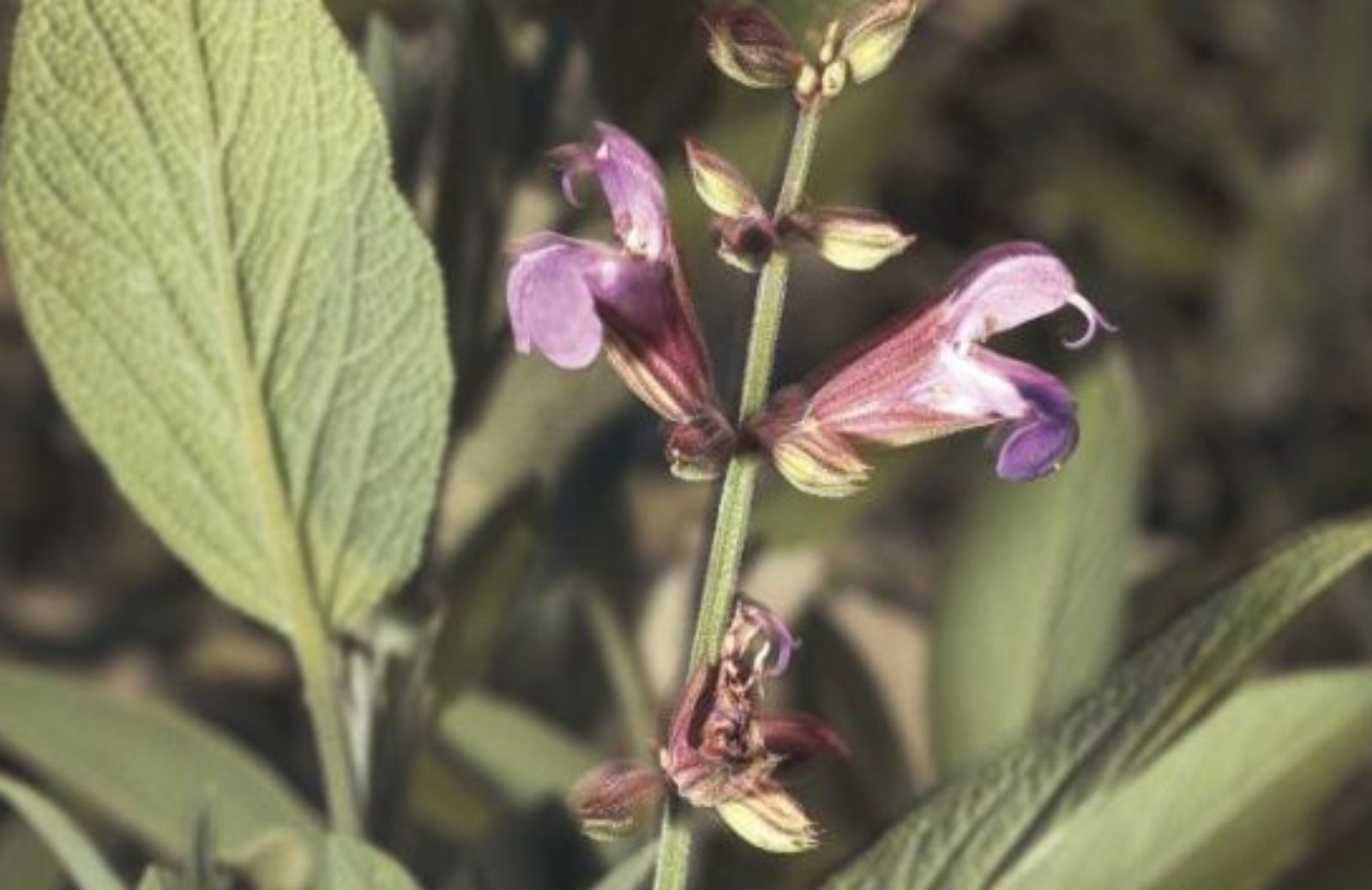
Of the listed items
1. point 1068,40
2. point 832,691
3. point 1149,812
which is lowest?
point 1068,40

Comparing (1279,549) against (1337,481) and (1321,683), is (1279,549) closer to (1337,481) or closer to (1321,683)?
(1321,683)

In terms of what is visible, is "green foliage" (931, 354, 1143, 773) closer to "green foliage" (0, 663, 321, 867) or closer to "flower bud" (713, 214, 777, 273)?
"green foliage" (0, 663, 321, 867)

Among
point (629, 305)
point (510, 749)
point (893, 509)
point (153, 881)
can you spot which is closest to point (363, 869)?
point (153, 881)

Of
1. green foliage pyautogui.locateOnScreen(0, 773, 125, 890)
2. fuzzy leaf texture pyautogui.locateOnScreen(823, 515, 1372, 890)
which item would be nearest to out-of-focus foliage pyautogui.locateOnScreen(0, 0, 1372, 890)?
fuzzy leaf texture pyautogui.locateOnScreen(823, 515, 1372, 890)

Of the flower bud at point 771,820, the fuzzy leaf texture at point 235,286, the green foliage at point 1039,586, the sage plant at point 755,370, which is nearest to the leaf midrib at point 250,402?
the fuzzy leaf texture at point 235,286

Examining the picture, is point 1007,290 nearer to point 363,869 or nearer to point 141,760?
point 363,869

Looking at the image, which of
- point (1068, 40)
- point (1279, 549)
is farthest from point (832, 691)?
point (1068, 40)
